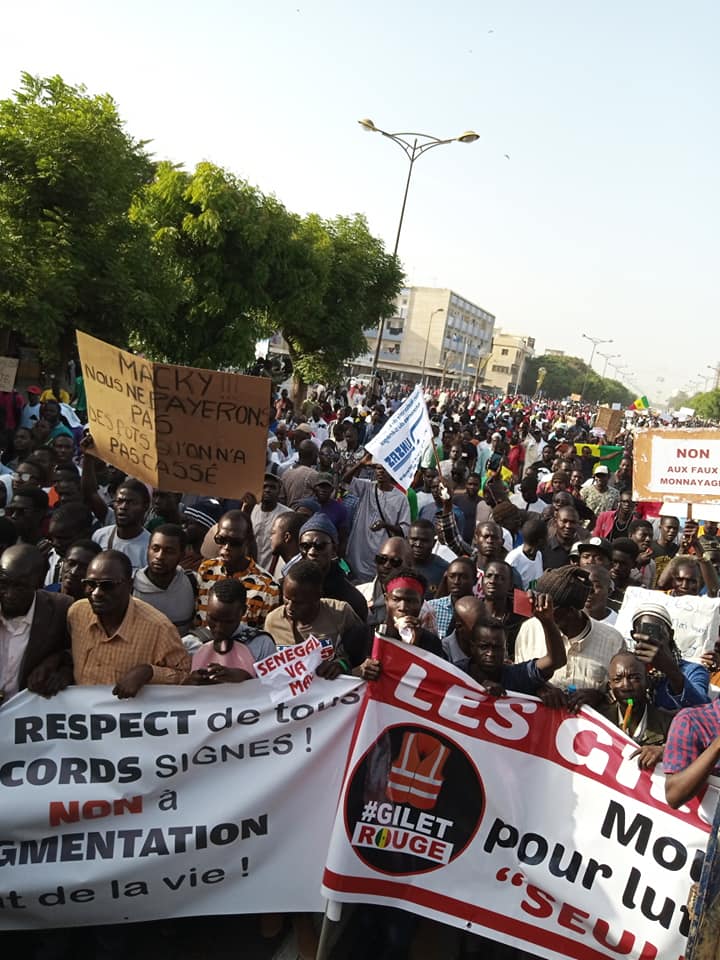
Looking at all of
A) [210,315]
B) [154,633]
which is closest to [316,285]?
[210,315]

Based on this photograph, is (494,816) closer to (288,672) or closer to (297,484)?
(288,672)

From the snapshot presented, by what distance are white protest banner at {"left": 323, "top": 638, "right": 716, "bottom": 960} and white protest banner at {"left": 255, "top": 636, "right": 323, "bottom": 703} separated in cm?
28

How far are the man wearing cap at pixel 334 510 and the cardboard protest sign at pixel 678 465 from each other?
2971mm

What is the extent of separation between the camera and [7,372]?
9.12 meters

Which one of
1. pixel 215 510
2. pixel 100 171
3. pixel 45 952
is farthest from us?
pixel 100 171

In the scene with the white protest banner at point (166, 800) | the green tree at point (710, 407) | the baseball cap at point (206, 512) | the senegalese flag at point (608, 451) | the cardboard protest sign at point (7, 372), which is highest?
the green tree at point (710, 407)

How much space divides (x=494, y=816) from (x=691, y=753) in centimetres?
83

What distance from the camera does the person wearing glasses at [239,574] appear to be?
4299 mm

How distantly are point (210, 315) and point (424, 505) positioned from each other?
1186 centimetres

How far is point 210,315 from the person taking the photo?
1781 cm

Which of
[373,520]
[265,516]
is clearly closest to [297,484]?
[373,520]

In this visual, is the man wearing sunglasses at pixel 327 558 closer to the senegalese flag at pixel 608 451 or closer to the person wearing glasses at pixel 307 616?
the person wearing glasses at pixel 307 616

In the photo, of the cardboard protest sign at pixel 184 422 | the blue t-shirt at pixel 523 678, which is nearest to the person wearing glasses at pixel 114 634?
the blue t-shirt at pixel 523 678

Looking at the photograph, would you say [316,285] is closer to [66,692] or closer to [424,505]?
[424,505]
